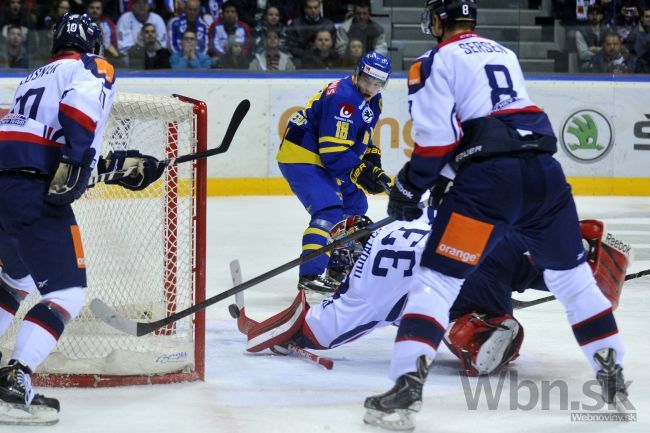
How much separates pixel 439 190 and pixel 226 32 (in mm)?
5780

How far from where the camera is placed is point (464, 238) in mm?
3129

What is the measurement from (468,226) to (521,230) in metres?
0.25

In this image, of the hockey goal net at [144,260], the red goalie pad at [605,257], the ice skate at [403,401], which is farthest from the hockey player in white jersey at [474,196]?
the hockey goal net at [144,260]

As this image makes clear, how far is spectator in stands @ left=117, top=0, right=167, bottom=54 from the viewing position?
8617 mm

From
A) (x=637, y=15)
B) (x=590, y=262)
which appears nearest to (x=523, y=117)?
(x=590, y=262)

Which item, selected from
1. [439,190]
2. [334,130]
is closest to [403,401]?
[439,190]

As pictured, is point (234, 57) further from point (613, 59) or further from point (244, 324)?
point (244, 324)

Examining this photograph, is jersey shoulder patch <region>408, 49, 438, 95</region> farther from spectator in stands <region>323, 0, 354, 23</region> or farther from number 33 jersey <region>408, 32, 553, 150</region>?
spectator in stands <region>323, 0, 354, 23</region>

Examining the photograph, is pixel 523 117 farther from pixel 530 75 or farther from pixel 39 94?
pixel 530 75

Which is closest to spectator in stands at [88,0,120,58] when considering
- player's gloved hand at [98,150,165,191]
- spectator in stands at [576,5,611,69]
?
spectator in stands at [576,5,611,69]

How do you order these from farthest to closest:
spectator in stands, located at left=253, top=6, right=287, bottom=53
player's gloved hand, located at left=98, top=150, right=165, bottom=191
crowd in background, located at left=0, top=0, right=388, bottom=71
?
spectator in stands, located at left=253, top=6, right=287, bottom=53 → crowd in background, located at left=0, top=0, right=388, bottom=71 → player's gloved hand, located at left=98, top=150, right=165, bottom=191

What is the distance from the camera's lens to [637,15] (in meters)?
9.33

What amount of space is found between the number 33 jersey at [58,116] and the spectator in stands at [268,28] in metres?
5.55

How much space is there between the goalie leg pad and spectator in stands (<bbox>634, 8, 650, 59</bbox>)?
602 cm
